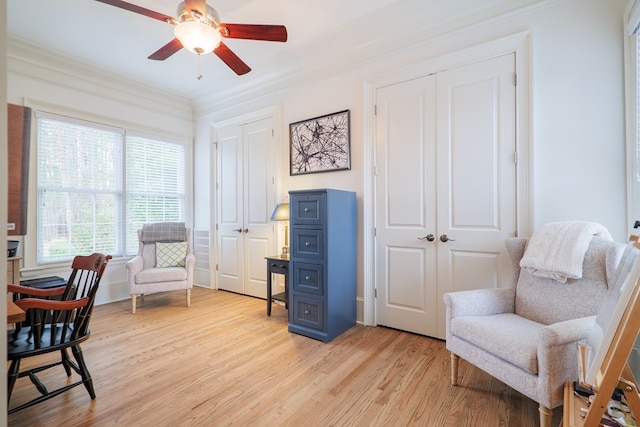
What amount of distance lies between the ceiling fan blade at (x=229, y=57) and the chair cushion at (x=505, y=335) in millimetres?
2535

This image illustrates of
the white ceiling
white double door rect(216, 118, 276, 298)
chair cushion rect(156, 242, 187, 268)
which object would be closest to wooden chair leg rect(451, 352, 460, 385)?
white double door rect(216, 118, 276, 298)

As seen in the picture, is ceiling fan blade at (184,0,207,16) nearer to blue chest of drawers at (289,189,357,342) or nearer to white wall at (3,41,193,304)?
blue chest of drawers at (289,189,357,342)

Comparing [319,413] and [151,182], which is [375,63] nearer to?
[319,413]

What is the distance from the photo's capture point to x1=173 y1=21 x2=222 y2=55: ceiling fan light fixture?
1918mm

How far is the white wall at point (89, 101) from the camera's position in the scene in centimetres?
313

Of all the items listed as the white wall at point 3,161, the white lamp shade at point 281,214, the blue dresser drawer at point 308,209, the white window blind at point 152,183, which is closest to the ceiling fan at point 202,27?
the white wall at point 3,161

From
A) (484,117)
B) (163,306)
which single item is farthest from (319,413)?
(163,306)

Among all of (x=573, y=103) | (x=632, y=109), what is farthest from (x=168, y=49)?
(x=632, y=109)

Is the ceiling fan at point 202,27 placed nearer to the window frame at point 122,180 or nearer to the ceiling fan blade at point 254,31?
the ceiling fan blade at point 254,31

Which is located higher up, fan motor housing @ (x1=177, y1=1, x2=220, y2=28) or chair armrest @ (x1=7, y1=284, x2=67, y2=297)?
fan motor housing @ (x1=177, y1=1, x2=220, y2=28)

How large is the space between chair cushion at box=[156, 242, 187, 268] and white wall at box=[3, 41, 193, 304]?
62cm

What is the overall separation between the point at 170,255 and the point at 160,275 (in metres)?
0.37

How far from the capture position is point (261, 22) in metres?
2.77

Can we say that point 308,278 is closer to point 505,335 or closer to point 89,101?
point 505,335
